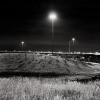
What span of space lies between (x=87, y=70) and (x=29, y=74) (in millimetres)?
5654

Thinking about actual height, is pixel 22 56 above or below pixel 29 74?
above

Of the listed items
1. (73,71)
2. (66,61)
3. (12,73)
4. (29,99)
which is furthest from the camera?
(66,61)

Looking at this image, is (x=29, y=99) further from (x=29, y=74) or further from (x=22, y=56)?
(x=22, y=56)

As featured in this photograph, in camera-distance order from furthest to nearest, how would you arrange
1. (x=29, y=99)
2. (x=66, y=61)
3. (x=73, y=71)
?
1. (x=66, y=61)
2. (x=73, y=71)
3. (x=29, y=99)

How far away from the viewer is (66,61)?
21797 millimetres

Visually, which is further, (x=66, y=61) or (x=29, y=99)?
(x=66, y=61)

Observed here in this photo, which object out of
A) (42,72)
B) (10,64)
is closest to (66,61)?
(42,72)

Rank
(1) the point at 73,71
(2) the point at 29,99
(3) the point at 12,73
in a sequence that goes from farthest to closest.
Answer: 1. (1) the point at 73,71
2. (3) the point at 12,73
3. (2) the point at 29,99

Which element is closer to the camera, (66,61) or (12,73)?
(12,73)

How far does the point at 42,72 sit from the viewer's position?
1855 centimetres

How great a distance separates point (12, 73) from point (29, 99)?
10973 mm

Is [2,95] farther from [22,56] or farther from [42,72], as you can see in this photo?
[22,56]

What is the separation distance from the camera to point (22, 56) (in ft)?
72.8

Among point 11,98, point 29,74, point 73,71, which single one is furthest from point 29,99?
point 73,71
